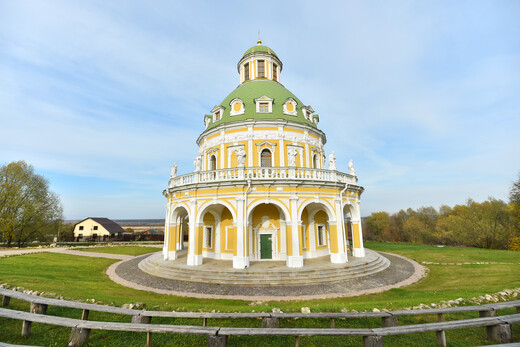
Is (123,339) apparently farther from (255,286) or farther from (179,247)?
(179,247)

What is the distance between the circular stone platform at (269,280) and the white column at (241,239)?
579mm

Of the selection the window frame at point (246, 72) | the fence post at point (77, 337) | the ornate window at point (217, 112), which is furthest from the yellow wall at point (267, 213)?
the window frame at point (246, 72)

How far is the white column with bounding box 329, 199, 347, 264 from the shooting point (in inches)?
638

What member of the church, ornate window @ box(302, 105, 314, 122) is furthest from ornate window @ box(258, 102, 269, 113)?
ornate window @ box(302, 105, 314, 122)

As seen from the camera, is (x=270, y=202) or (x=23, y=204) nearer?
(x=270, y=202)

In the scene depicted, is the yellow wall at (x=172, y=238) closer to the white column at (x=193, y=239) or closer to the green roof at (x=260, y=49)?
the white column at (x=193, y=239)

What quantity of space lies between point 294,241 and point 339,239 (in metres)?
3.59

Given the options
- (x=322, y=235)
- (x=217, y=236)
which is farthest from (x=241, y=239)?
(x=322, y=235)

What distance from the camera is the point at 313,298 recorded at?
10.9m

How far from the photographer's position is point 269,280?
1317cm

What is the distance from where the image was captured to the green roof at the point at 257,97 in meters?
21.9

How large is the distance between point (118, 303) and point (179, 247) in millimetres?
16729

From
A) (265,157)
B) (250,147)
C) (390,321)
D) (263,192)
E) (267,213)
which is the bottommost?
(390,321)

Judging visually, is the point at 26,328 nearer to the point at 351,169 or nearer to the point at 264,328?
the point at 264,328
